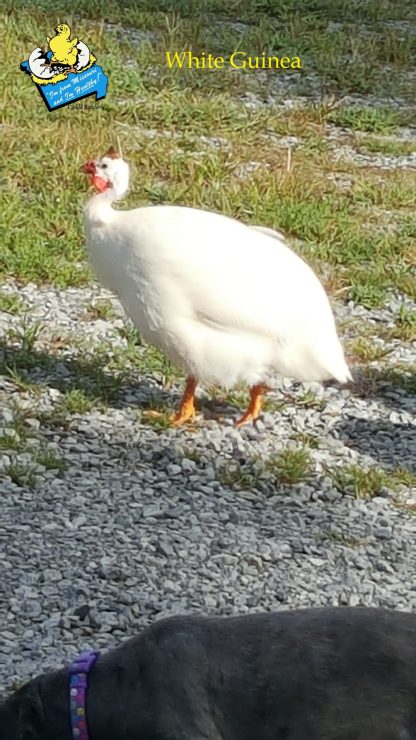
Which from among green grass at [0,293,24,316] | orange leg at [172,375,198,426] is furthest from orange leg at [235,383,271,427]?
green grass at [0,293,24,316]

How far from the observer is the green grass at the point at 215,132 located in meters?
8.10

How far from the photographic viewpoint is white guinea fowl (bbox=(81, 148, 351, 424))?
5.84 meters

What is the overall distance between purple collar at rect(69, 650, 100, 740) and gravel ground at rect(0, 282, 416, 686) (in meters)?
0.77

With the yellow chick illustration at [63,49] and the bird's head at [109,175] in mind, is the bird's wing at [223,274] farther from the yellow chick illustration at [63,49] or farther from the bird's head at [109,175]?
the yellow chick illustration at [63,49]

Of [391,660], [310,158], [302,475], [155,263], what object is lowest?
[310,158]

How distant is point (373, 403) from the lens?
6.63 metres

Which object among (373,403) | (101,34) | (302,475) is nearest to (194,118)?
(101,34)

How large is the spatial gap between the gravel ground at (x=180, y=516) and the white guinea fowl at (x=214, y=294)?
0.34 m

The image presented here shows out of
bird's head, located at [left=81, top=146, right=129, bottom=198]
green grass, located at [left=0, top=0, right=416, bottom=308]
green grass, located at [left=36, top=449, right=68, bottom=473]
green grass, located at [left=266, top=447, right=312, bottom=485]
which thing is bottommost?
green grass, located at [left=0, top=0, right=416, bottom=308]

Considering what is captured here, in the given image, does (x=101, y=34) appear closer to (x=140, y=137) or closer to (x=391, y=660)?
(x=140, y=137)

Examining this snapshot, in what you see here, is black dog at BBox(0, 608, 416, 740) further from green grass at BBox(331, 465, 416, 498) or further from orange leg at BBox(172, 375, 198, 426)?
orange leg at BBox(172, 375, 198, 426)

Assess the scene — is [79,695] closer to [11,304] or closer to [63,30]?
[11,304]

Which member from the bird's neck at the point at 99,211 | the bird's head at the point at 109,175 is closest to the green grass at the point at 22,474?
the bird's neck at the point at 99,211

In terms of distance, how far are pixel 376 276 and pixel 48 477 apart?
3.05m
